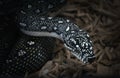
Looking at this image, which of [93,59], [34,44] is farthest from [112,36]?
[34,44]

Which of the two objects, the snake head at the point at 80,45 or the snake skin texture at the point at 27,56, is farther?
the snake skin texture at the point at 27,56

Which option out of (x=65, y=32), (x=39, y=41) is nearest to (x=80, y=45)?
(x=65, y=32)

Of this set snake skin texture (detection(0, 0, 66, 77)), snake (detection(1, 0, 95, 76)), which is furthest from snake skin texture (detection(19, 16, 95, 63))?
snake skin texture (detection(0, 0, 66, 77))

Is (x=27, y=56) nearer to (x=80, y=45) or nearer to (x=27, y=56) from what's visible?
(x=27, y=56)

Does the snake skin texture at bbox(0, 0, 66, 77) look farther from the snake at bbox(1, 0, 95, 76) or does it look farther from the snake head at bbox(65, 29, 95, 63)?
the snake head at bbox(65, 29, 95, 63)

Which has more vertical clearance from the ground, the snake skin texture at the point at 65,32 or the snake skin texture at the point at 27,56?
the snake skin texture at the point at 65,32

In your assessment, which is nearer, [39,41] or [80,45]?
[80,45]

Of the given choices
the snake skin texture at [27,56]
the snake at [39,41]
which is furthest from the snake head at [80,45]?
the snake skin texture at [27,56]

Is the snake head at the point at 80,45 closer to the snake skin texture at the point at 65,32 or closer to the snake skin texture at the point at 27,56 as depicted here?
the snake skin texture at the point at 65,32

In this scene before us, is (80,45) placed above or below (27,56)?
above

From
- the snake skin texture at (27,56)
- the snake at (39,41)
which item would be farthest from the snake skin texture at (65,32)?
the snake skin texture at (27,56)
